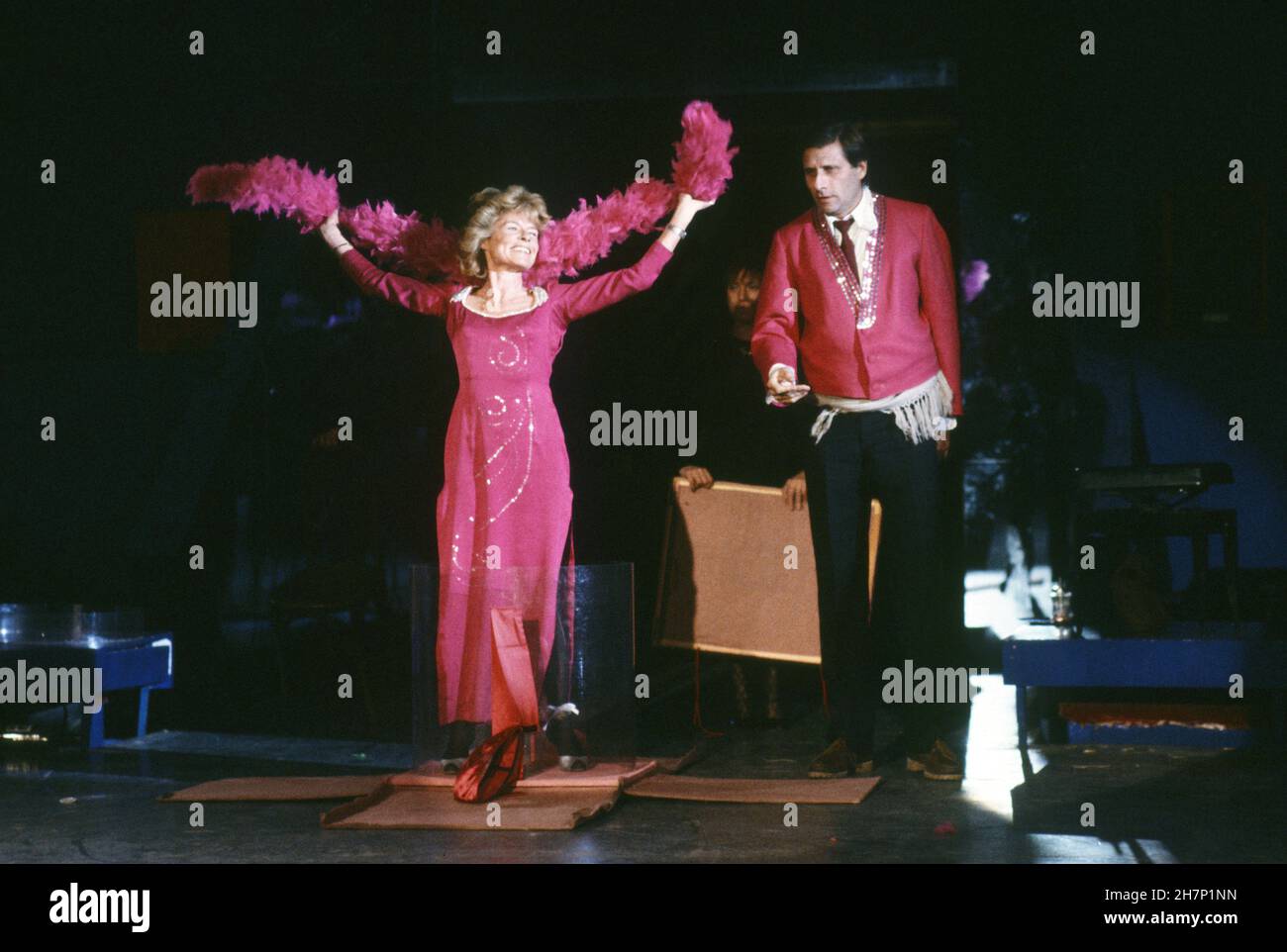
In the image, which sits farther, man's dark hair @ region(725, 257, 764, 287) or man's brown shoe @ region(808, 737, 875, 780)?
man's dark hair @ region(725, 257, 764, 287)

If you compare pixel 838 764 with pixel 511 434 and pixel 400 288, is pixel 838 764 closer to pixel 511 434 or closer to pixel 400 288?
pixel 511 434

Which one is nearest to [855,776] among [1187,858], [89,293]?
[1187,858]

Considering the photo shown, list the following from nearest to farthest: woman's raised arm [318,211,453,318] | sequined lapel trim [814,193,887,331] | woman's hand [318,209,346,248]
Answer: sequined lapel trim [814,193,887,331], woman's raised arm [318,211,453,318], woman's hand [318,209,346,248]

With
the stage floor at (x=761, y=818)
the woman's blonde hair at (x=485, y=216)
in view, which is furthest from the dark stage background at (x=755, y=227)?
the stage floor at (x=761, y=818)

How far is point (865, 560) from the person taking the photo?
15.8 feet

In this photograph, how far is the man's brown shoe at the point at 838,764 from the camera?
4.68 meters

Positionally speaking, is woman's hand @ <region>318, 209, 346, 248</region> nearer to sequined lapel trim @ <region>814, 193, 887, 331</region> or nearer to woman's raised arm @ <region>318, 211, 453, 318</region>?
woman's raised arm @ <region>318, 211, 453, 318</region>

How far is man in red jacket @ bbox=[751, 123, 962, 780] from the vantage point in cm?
470

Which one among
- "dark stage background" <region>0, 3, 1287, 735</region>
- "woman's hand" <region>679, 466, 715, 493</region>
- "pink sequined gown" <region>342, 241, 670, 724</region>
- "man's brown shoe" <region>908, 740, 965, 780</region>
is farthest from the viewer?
"dark stage background" <region>0, 3, 1287, 735</region>

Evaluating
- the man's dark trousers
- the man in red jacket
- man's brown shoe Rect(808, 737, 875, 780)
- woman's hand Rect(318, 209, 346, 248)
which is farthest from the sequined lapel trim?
woman's hand Rect(318, 209, 346, 248)

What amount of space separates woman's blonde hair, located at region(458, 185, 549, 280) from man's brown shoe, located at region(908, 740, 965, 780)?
212cm

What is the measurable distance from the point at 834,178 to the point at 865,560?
1.18m

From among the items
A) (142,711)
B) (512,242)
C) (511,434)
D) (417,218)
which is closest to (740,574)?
(511,434)

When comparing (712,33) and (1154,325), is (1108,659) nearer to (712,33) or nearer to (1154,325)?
(1154,325)
